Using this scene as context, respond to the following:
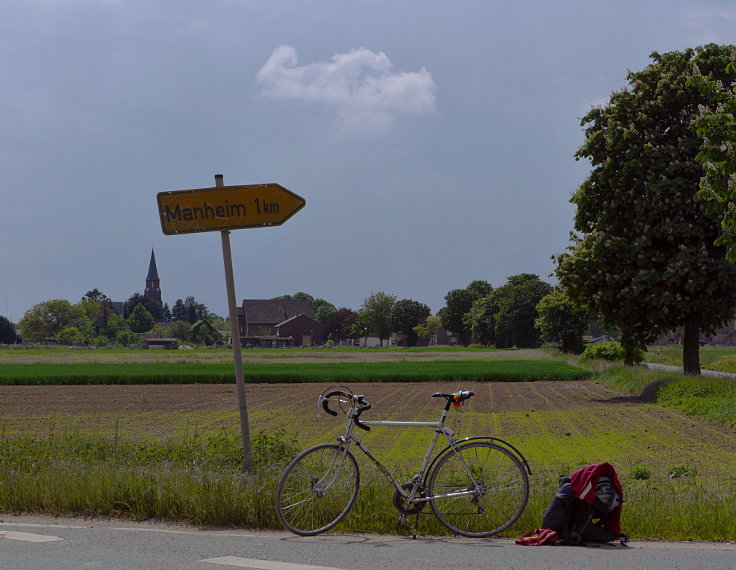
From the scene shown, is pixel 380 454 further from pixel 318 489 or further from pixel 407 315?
pixel 407 315

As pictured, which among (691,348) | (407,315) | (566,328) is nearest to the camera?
(691,348)

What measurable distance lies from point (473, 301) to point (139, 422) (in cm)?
14739

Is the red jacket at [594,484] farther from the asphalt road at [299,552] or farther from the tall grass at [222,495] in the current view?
the tall grass at [222,495]

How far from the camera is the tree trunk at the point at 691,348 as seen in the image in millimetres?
30264

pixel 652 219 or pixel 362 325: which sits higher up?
pixel 652 219

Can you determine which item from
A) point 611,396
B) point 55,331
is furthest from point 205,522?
point 55,331

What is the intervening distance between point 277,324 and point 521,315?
67.3 meters

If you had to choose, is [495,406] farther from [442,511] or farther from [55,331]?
[55,331]

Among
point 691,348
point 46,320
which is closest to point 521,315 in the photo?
point 691,348

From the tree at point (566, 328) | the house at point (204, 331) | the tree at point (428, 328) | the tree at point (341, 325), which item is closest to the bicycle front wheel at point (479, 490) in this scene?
the tree at point (566, 328)

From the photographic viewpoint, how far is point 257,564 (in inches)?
222

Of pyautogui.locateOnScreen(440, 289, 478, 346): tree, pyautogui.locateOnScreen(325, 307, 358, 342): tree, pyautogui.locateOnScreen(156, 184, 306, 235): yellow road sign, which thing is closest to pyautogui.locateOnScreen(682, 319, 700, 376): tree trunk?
pyautogui.locateOnScreen(156, 184, 306, 235): yellow road sign

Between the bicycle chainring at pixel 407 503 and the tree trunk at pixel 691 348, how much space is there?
84.7ft

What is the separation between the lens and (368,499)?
7148 mm
